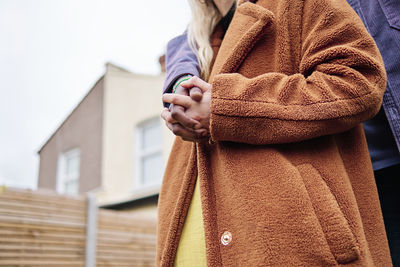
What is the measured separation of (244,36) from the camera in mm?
1215

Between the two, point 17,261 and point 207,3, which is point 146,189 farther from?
point 207,3

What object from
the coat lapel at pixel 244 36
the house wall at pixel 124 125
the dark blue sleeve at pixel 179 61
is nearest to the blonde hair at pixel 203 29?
the dark blue sleeve at pixel 179 61

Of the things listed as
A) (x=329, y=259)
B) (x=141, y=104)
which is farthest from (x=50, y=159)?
(x=329, y=259)

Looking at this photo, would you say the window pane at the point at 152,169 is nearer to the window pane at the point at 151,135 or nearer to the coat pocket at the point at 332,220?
A: the window pane at the point at 151,135

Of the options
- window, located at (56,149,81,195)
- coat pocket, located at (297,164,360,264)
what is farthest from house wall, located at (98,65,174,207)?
coat pocket, located at (297,164,360,264)

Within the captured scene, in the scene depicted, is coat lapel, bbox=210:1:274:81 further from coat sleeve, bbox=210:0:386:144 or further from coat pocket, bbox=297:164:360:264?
coat pocket, bbox=297:164:360:264

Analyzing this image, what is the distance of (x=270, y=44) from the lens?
48.0 inches

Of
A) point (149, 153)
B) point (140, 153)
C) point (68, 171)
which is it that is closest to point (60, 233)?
point (149, 153)

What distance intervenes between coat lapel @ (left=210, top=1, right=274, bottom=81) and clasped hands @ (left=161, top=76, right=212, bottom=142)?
0.16 meters

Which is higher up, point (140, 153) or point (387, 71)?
point (140, 153)

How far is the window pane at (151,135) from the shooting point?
879 cm

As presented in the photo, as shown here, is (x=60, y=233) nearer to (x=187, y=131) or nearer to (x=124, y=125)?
(x=187, y=131)

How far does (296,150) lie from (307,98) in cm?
15

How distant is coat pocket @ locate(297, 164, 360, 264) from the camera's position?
0.89 m
